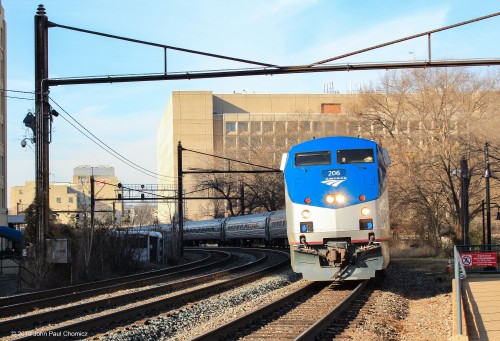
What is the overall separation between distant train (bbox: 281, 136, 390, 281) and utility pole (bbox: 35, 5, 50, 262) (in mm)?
8743

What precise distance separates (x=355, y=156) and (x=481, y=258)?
255 inches

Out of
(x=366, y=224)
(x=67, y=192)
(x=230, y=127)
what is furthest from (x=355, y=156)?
(x=67, y=192)

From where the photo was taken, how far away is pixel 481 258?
19922mm

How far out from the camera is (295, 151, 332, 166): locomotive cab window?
649 inches

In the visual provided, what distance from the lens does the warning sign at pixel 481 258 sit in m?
19.8

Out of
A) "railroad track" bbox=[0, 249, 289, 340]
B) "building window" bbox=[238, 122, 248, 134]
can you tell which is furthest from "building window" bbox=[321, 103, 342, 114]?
"railroad track" bbox=[0, 249, 289, 340]

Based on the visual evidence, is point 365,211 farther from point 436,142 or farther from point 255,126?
point 255,126

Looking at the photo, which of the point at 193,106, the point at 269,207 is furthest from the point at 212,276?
the point at 193,106

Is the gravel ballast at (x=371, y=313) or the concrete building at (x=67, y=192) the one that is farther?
the concrete building at (x=67, y=192)

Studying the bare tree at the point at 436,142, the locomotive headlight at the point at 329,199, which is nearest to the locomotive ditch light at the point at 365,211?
the locomotive headlight at the point at 329,199

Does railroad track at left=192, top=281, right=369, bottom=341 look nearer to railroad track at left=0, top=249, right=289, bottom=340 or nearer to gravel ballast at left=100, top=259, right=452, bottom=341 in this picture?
gravel ballast at left=100, top=259, right=452, bottom=341

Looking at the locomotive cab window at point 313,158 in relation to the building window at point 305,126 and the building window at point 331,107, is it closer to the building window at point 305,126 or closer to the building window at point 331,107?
the building window at point 305,126

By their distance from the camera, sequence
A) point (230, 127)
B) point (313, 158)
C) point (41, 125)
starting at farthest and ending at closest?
point (230, 127) → point (41, 125) → point (313, 158)

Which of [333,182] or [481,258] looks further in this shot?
[481,258]
